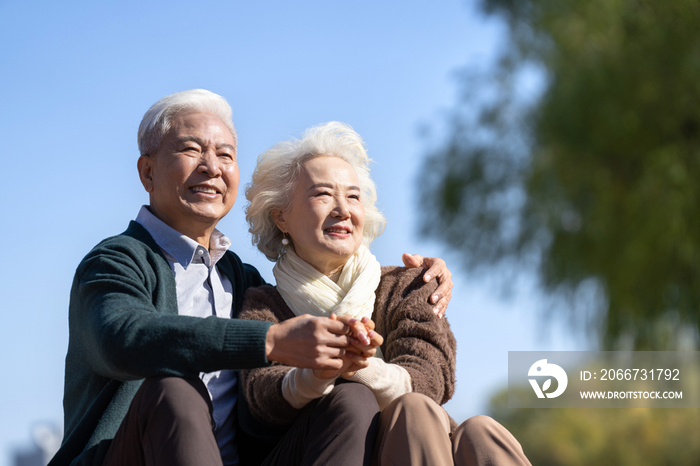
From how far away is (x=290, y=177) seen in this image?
1956 mm

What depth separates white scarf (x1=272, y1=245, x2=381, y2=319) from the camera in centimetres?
178

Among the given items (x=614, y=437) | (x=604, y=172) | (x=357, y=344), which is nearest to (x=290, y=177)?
(x=357, y=344)

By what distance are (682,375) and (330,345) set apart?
6.30 meters

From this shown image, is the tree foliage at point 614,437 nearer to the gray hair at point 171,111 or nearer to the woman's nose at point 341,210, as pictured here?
A: the woman's nose at point 341,210

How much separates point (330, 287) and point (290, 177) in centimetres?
38

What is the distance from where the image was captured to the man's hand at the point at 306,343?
1302 mm

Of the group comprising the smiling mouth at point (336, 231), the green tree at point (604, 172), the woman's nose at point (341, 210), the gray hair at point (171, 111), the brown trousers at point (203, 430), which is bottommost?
the brown trousers at point (203, 430)

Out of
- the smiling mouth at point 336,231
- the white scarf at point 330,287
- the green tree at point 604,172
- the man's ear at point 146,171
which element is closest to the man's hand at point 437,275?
the white scarf at point 330,287

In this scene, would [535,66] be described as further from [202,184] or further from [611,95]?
[202,184]

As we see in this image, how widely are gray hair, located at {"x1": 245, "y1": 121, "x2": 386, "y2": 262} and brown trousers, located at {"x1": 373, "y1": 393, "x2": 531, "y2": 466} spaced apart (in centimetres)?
74

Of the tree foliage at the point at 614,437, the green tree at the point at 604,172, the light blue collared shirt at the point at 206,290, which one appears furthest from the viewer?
the green tree at the point at 604,172

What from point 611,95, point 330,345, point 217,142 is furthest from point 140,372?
point 611,95

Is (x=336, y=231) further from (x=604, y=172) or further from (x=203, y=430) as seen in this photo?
(x=604, y=172)

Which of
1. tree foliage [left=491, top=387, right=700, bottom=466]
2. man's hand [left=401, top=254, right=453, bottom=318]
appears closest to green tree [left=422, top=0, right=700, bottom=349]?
tree foliage [left=491, top=387, right=700, bottom=466]
